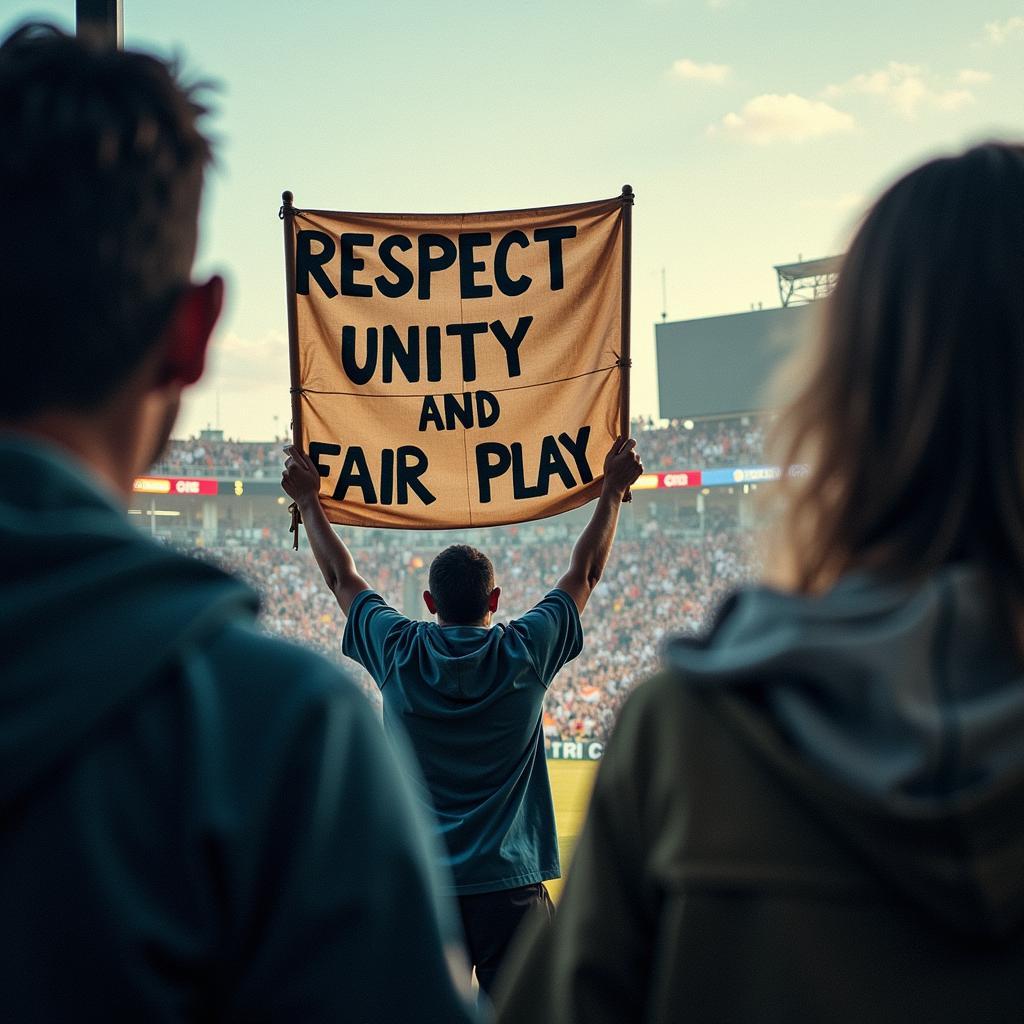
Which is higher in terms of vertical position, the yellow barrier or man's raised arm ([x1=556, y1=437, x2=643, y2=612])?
man's raised arm ([x1=556, y1=437, x2=643, y2=612])

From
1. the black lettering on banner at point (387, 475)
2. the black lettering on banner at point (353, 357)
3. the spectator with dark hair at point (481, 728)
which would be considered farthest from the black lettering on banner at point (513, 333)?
the spectator with dark hair at point (481, 728)

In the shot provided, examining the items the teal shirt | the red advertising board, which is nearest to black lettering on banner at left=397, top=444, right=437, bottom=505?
the teal shirt

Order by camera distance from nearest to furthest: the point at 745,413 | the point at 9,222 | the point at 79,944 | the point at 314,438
A: the point at 79,944
the point at 9,222
the point at 314,438
the point at 745,413

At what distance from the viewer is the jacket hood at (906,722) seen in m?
0.83

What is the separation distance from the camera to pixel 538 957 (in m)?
1.05

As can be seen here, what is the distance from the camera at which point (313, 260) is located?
13.8 ft

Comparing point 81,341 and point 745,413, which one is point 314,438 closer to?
point 81,341

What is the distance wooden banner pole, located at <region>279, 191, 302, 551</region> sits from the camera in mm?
4117

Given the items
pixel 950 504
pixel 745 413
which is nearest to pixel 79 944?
pixel 950 504

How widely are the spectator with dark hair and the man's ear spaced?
2.57 m

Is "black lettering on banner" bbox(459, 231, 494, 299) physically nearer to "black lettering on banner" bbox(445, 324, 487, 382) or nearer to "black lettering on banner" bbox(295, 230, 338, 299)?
"black lettering on banner" bbox(445, 324, 487, 382)

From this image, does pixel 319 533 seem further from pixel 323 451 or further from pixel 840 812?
pixel 840 812

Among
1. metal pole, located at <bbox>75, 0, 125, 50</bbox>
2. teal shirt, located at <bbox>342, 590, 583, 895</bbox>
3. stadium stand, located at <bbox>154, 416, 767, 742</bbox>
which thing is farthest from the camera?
stadium stand, located at <bbox>154, 416, 767, 742</bbox>

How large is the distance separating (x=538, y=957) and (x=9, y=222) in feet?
2.48
